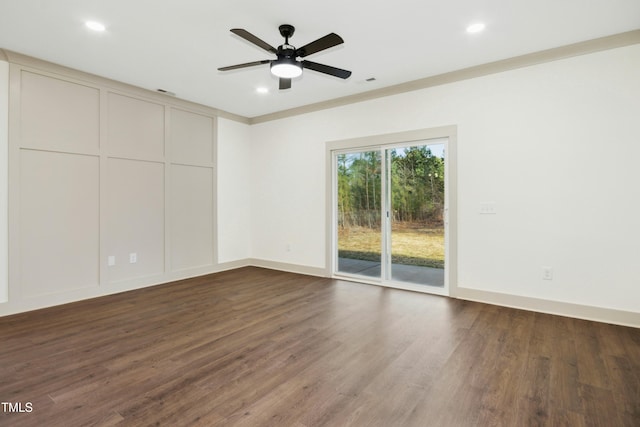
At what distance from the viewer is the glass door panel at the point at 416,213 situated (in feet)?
14.3

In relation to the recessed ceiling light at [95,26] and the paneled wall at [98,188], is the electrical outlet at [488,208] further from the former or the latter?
the recessed ceiling light at [95,26]

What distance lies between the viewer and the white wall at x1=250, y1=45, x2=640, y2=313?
10.4ft

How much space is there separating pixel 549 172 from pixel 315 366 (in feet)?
10.6

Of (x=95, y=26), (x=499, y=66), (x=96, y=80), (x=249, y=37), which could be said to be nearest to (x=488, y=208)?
(x=499, y=66)

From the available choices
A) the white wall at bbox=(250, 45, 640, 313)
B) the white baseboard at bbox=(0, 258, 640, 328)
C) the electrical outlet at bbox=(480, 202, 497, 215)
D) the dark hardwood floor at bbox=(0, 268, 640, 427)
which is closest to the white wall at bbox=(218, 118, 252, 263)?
the white baseboard at bbox=(0, 258, 640, 328)

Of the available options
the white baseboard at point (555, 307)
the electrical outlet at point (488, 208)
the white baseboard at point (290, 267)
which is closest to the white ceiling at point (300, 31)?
the electrical outlet at point (488, 208)

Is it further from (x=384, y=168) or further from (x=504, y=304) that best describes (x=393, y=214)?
(x=504, y=304)

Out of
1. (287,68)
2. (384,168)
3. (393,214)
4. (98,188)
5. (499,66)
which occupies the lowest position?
(393,214)

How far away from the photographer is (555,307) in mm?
3482

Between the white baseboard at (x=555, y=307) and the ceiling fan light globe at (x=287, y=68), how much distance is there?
3.26 metres

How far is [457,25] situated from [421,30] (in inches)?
12.8

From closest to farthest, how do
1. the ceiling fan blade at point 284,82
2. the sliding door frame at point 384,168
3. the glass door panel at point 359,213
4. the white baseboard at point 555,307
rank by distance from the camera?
the white baseboard at point 555,307, the ceiling fan blade at point 284,82, the sliding door frame at point 384,168, the glass door panel at point 359,213

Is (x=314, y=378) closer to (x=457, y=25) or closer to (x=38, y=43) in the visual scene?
(x=457, y=25)

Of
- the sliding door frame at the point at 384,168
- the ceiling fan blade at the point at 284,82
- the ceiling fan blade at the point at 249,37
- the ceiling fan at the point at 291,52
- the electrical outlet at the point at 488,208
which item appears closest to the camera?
the ceiling fan blade at the point at 249,37
